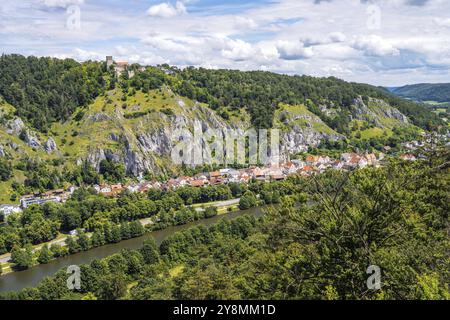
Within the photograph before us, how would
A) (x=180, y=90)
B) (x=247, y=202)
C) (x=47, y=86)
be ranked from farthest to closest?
(x=180, y=90), (x=47, y=86), (x=247, y=202)

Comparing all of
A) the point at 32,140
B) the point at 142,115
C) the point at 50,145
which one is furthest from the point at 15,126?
the point at 142,115

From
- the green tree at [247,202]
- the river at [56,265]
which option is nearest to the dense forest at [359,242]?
the river at [56,265]

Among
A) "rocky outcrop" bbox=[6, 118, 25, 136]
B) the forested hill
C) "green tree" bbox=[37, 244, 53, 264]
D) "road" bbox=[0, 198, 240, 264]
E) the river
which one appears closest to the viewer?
the river

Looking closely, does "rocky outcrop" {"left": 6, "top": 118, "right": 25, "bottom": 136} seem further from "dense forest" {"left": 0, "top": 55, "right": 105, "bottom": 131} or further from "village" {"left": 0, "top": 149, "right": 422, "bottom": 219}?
"village" {"left": 0, "top": 149, "right": 422, "bottom": 219}

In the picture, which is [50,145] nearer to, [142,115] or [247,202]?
[142,115]

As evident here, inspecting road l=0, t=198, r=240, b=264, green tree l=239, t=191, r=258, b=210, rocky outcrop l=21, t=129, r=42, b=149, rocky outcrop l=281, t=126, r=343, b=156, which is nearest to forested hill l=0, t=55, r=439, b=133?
rocky outcrop l=21, t=129, r=42, b=149

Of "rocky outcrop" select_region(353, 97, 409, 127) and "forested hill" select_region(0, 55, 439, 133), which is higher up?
"forested hill" select_region(0, 55, 439, 133)

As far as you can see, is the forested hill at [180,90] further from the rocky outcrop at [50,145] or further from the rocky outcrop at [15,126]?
the rocky outcrop at [50,145]

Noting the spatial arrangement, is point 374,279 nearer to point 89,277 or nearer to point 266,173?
point 89,277

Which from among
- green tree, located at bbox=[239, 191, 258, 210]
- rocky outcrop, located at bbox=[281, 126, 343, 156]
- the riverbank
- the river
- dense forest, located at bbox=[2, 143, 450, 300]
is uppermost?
dense forest, located at bbox=[2, 143, 450, 300]
